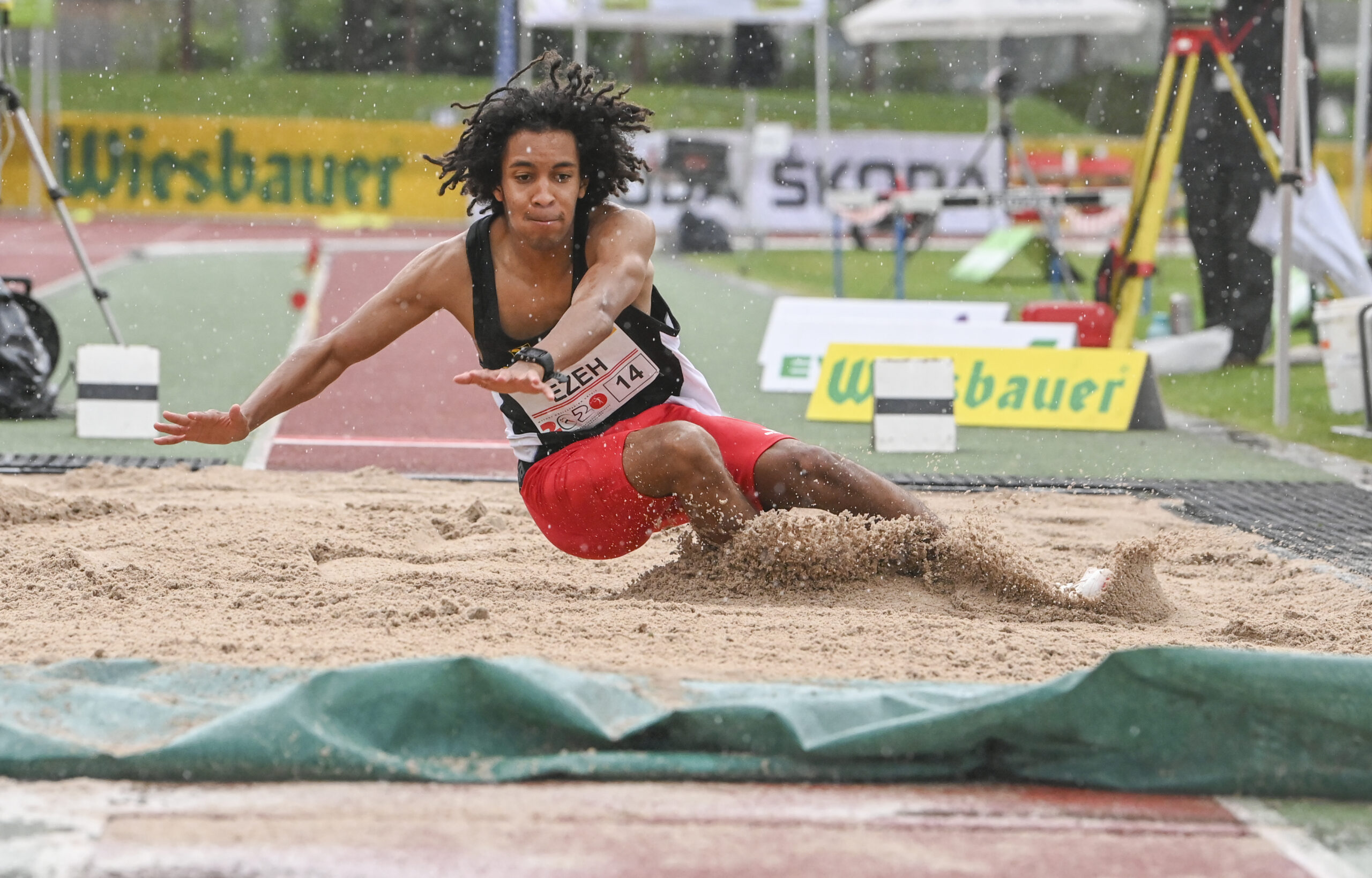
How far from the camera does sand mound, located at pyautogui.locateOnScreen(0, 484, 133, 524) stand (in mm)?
4562

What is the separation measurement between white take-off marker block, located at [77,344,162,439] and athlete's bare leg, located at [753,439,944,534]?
379 cm

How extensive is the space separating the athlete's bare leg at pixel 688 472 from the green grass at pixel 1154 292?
4.01 metres

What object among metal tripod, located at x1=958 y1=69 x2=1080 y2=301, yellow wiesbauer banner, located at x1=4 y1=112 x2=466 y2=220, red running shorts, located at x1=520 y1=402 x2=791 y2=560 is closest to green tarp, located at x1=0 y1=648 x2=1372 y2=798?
red running shorts, located at x1=520 y1=402 x2=791 y2=560

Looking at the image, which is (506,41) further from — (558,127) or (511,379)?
(511,379)

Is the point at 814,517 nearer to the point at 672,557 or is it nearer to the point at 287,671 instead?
the point at 672,557

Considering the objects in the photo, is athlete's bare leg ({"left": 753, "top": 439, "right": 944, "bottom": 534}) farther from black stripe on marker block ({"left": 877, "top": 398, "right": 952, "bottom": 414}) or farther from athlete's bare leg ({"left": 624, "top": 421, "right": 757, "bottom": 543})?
black stripe on marker block ({"left": 877, "top": 398, "right": 952, "bottom": 414})

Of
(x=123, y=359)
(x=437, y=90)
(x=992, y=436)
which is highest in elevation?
(x=437, y=90)

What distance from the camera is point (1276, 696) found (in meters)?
2.46

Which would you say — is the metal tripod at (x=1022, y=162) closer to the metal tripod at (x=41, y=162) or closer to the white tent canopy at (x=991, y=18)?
the white tent canopy at (x=991, y=18)

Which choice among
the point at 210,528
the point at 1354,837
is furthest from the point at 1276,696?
the point at 210,528

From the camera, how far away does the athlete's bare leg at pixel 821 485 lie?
3695 mm

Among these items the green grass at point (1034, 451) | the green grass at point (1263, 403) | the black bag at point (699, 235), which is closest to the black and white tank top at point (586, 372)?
the green grass at point (1034, 451)

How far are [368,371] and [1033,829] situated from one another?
757 cm

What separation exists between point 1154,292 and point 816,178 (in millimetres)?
9494
